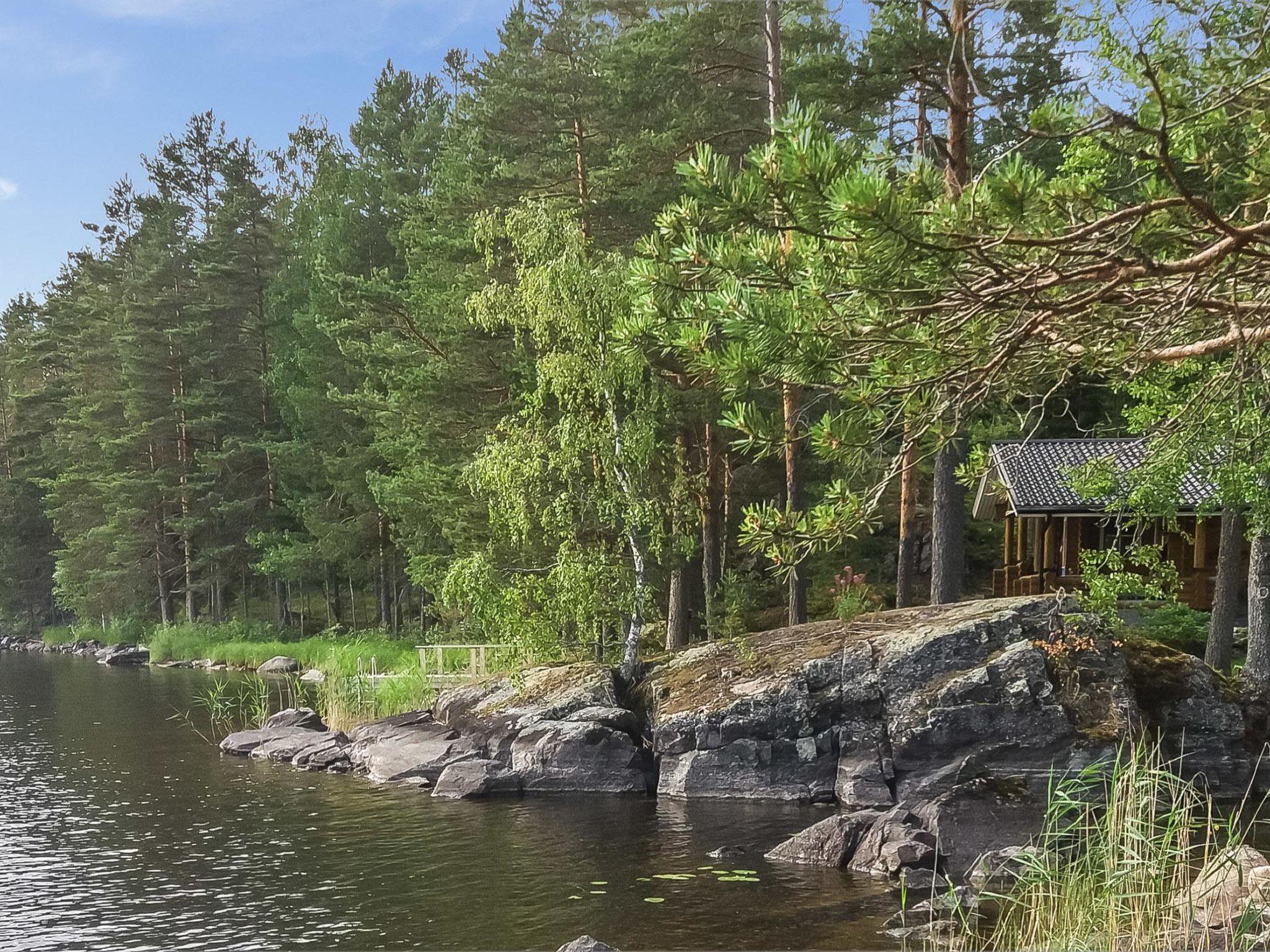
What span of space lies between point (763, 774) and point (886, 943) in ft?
22.0

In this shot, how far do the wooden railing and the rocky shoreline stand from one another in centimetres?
417

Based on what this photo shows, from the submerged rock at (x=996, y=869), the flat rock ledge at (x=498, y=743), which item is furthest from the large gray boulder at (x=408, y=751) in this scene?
the submerged rock at (x=996, y=869)

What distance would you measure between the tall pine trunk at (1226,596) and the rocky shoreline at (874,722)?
253 cm

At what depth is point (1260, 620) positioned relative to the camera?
17.1m

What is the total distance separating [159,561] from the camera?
47.4m

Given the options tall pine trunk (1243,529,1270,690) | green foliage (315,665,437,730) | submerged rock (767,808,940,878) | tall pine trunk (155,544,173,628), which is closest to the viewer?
submerged rock (767,808,940,878)

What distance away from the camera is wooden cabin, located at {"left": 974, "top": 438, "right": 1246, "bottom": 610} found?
23.9 m

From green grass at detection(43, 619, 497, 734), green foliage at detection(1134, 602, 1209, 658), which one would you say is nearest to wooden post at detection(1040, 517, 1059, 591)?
green foliage at detection(1134, 602, 1209, 658)

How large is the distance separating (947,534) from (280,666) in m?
23.6

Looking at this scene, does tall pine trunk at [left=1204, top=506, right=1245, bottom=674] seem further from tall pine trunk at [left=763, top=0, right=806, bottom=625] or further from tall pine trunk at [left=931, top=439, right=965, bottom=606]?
tall pine trunk at [left=763, top=0, right=806, bottom=625]

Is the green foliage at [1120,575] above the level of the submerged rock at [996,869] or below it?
above

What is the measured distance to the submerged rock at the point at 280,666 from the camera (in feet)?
115

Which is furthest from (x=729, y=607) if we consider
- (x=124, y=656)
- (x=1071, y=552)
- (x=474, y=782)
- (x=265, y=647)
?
(x=124, y=656)

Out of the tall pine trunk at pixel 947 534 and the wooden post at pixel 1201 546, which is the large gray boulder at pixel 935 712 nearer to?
the tall pine trunk at pixel 947 534
